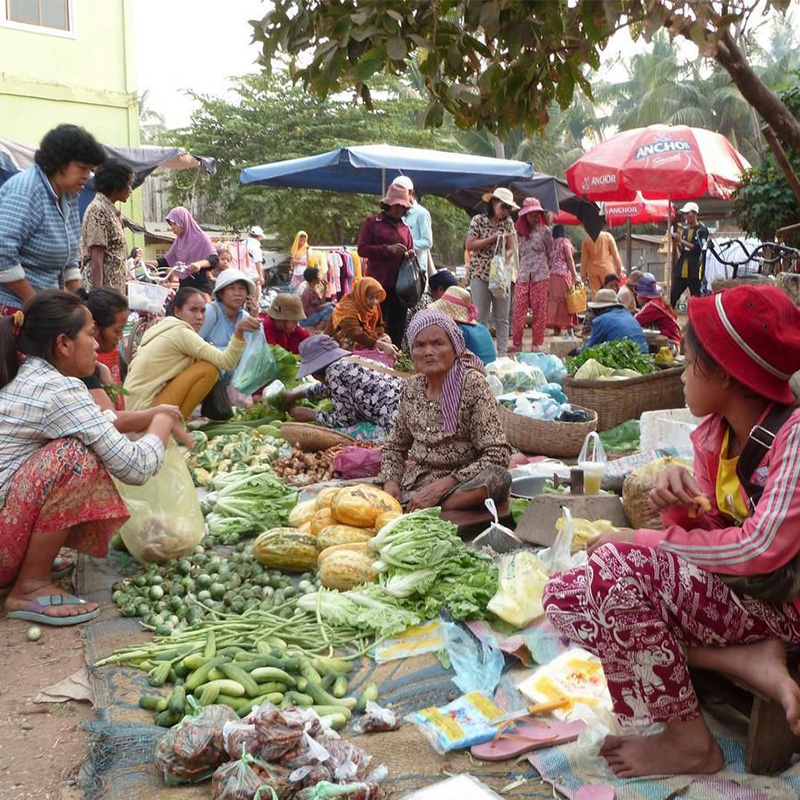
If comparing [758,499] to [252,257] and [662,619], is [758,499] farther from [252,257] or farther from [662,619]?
[252,257]

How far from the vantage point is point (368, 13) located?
1.82 metres

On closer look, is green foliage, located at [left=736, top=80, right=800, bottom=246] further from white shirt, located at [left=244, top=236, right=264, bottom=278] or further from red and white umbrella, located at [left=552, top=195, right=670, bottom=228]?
red and white umbrella, located at [left=552, top=195, right=670, bottom=228]

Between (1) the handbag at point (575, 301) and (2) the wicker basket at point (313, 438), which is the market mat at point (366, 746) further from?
(1) the handbag at point (575, 301)

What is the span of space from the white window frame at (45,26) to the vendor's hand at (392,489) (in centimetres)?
1345

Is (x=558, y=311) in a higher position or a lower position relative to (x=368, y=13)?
lower

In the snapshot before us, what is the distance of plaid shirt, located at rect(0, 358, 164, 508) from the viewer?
11.2 ft

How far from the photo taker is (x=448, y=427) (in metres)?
4.43

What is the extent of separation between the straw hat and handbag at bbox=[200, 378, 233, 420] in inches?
72.6

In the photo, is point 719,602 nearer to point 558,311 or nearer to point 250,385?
point 250,385

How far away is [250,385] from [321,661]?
461 cm

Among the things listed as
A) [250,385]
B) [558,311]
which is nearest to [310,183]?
[558,311]

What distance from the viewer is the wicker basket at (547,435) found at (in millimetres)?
5711

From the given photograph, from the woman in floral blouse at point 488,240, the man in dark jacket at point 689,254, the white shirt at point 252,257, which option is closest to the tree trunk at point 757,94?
the woman in floral blouse at point 488,240

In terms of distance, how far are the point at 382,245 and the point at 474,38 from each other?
6870 mm
